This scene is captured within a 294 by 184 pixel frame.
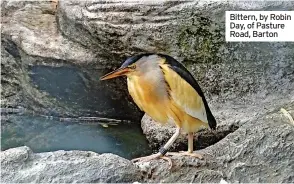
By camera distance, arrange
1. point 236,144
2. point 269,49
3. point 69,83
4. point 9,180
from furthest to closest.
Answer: point 69,83, point 269,49, point 236,144, point 9,180

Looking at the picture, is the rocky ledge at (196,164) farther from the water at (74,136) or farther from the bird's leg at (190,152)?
the water at (74,136)

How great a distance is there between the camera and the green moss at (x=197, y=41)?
1.90m

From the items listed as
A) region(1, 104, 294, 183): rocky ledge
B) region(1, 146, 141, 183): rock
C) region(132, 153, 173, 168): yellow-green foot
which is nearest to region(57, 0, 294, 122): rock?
region(1, 104, 294, 183): rocky ledge

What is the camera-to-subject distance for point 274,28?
1788 mm

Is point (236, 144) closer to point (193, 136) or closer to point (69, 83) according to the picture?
point (193, 136)

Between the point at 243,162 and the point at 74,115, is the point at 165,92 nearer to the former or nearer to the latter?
the point at 243,162

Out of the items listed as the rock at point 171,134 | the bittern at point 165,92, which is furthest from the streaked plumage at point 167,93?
the rock at point 171,134

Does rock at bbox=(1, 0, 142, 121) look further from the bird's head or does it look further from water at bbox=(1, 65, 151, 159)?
the bird's head

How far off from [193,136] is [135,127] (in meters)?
0.19

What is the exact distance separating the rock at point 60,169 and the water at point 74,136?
0.20 meters

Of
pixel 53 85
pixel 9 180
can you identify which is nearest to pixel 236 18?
pixel 53 85

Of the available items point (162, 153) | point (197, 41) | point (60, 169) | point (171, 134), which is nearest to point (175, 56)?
point (197, 41)

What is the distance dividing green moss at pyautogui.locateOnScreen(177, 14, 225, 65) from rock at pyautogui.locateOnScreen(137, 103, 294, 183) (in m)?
0.26

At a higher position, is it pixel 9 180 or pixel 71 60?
pixel 71 60
